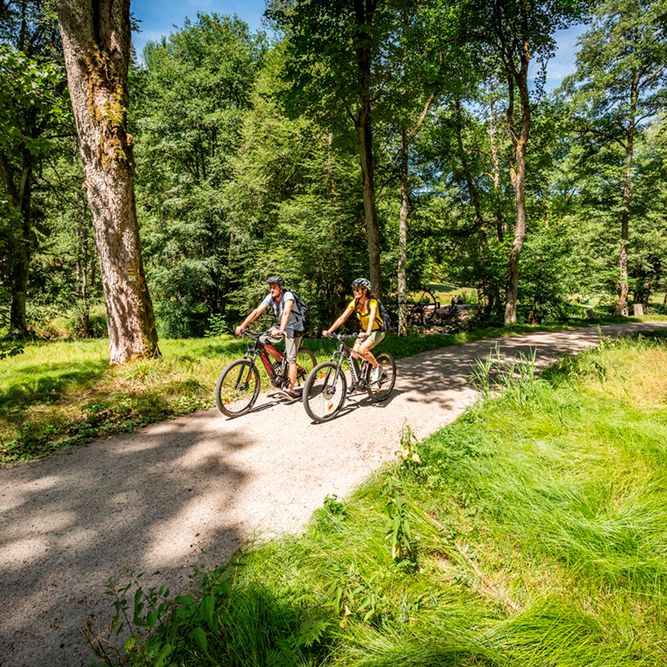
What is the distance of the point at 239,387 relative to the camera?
6.09 metres

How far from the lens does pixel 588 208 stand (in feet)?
72.6

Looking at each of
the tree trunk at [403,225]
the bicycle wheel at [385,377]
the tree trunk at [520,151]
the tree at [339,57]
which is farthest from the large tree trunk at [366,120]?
the tree trunk at [520,151]

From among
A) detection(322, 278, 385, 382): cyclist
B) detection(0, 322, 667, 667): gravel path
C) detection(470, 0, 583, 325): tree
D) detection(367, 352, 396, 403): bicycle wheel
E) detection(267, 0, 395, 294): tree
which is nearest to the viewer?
detection(0, 322, 667, 667): gravel path

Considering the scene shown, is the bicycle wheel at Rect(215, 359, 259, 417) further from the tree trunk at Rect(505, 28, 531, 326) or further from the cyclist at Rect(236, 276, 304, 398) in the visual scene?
the tree trunk at Rect(505, 28, 531, 326)

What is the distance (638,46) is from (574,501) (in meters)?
26.4

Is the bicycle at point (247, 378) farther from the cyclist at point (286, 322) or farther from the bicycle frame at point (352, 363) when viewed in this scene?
the bicycle frame at point (352, 363)

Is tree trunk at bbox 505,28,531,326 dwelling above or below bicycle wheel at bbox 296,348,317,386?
above

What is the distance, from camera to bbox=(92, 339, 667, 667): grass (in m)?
1.91

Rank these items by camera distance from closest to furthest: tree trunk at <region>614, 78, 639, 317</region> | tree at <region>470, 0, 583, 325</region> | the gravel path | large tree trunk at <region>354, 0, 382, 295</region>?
the gravel path
large tree trunk at <region>354, 0, 382, 295</region>
tree at <region>470, 0, 583, 325</region>
tree trunk at <region>614, 78, 639, 317</region>

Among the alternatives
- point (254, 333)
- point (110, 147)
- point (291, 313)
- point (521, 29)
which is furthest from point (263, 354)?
point (521, 29)

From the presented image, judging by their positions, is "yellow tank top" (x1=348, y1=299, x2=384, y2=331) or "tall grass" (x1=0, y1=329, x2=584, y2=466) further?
"yellow tank top" (x1=348, y1=299, x2=384, y2=331)

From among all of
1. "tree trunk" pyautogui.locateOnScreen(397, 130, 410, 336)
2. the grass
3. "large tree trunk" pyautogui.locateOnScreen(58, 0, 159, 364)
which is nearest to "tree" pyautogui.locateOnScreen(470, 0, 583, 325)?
"tree trunk" pyautogui.locateOnScreen(397, 130, 410, 336)

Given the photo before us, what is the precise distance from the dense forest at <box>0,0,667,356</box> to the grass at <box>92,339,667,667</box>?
8.91 metres

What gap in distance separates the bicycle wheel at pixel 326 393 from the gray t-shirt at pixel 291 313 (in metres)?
0.93
